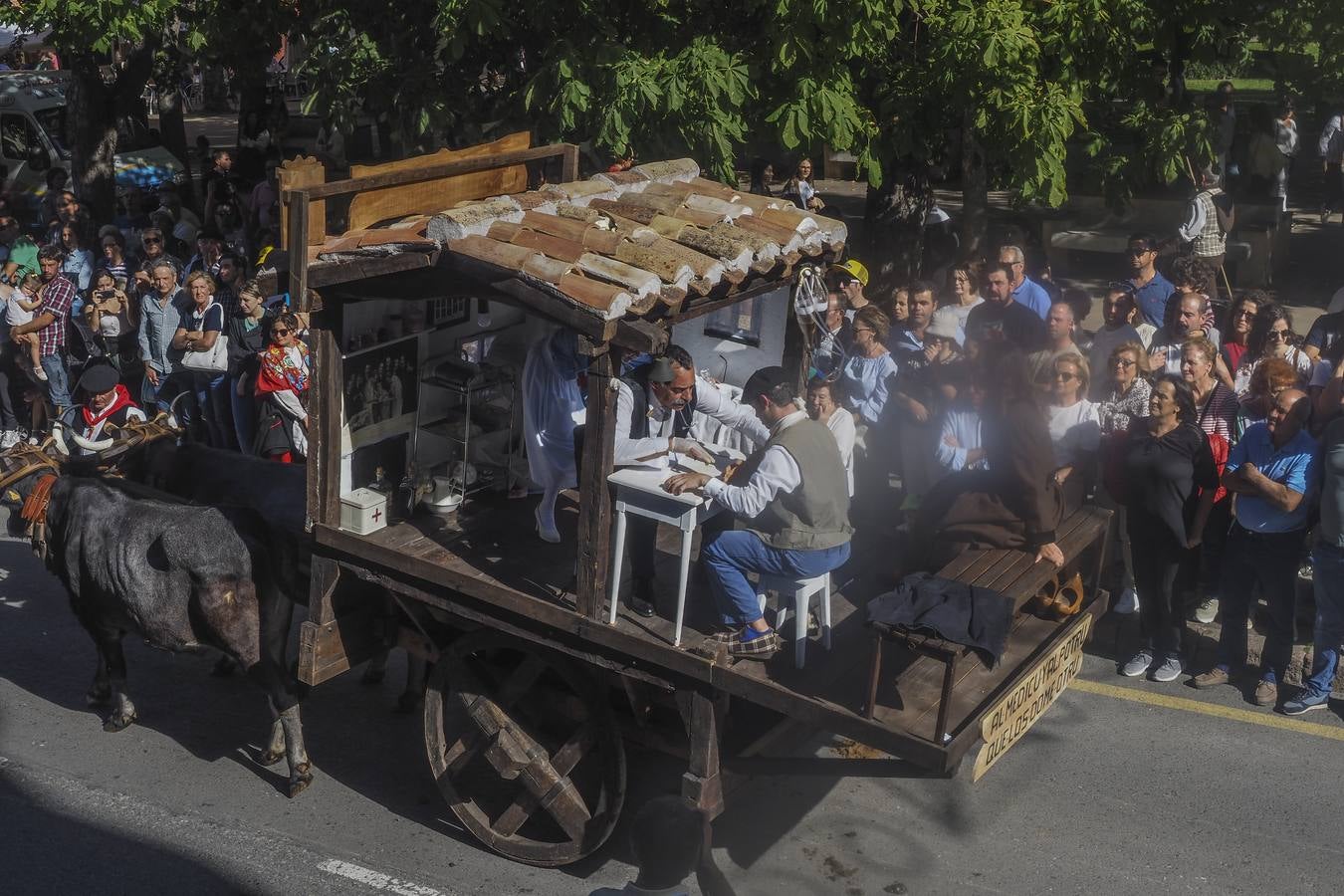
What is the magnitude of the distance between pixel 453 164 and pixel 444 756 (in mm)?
2772

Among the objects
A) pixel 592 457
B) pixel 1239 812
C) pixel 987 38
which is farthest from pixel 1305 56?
pixel 592 457

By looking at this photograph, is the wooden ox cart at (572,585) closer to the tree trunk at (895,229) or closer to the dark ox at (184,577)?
the dark ox at (184,577)

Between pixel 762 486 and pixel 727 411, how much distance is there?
1.37 m

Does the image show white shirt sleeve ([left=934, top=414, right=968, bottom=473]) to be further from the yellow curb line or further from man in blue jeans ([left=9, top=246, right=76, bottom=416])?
man in blue jeans ([left=9, top=246, right=76, bottom=416])

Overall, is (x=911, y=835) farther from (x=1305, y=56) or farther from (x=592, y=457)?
(x=1305, y=56)

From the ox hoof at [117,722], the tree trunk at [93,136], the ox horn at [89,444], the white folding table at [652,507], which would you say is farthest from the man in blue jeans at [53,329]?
the white folding table at [652,507]

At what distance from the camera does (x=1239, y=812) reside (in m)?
6.86

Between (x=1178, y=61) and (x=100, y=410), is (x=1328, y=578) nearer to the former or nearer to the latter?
(x=1178, y=61)

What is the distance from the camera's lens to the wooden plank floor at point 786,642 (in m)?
5.58

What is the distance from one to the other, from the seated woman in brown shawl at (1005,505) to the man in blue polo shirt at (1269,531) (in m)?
1.53

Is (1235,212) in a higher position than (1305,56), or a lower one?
lower

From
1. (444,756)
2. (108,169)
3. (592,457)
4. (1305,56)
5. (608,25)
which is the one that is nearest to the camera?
(592,457)

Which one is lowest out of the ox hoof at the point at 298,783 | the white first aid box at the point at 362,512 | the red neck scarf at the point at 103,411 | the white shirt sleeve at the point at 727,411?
the ox hoof at the point at 298,783

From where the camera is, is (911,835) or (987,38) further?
(987,38)
